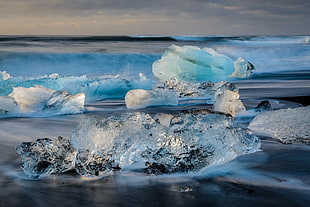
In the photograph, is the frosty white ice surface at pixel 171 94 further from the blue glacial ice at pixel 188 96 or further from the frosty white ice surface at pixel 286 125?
the frosty white ice surface at pixel 286 125

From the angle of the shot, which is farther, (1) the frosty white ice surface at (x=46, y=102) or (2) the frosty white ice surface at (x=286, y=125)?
(1) the frosty white ice surface at (x=46, y=102)

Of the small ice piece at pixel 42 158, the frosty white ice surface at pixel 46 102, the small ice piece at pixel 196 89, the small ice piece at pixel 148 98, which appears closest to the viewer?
the small ice piece at pixel 42 158

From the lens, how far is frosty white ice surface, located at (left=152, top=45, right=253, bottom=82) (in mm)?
5906

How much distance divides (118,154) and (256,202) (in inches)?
24.0

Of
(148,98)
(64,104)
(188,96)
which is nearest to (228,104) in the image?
(148,98)

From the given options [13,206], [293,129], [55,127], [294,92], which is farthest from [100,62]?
[13,206]

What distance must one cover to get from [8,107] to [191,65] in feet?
11.8

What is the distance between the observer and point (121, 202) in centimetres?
130

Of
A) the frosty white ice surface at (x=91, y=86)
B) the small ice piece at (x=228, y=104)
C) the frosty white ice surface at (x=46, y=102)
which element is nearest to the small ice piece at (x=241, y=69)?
the frosty white ice surface at (x=91, y=86)

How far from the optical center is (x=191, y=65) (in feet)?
19.9

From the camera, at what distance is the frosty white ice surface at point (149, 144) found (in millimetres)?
1555

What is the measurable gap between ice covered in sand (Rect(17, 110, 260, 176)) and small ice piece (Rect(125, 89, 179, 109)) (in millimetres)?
1863

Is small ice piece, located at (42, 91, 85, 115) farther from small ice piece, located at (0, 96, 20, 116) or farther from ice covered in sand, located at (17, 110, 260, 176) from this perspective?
ice covered in sand, located at (17, 110, 260, 176)

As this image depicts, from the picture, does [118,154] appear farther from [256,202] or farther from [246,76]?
[246,76]
